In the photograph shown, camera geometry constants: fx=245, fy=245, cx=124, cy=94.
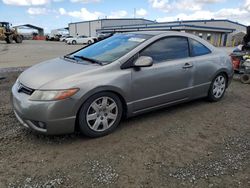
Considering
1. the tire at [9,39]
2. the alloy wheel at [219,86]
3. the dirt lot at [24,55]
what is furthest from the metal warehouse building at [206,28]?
the alloy wheel at [219,86]

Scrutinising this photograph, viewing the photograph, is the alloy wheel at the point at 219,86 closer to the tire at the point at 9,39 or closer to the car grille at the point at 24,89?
the car grille at the point at 24,89

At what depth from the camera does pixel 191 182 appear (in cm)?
259

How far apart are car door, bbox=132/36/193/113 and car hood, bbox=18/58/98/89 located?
0.79m

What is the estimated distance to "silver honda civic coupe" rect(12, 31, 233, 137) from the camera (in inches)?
123

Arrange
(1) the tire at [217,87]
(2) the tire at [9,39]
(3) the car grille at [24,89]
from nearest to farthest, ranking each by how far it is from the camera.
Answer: (3) the car grille at [24,89], (1) the tire at [217,87], (2) the tire at [9,39]

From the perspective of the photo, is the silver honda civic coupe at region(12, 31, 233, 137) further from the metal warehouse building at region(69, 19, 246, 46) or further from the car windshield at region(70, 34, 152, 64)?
the metal warehouse building at region(69, 19, 246, 46)

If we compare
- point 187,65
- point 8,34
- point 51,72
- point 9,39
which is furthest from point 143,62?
point 8,34

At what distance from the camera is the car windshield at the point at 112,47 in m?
3.80

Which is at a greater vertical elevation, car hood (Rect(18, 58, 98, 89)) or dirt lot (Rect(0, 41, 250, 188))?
car hood (Rect(18, 58, 98, 89))

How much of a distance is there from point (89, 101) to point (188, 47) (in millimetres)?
2252

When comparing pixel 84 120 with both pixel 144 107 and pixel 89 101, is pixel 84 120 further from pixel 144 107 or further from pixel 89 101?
pixel 144 107

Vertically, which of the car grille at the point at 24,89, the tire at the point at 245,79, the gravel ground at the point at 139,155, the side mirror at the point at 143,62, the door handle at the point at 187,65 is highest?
the side mirror at the point at 143,62

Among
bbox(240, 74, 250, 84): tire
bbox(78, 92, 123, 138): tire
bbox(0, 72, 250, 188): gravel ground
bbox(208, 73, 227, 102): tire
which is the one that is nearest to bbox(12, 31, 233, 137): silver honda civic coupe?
bbox(78, 92, 123, 138): tire

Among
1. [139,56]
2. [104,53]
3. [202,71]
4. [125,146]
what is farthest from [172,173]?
[202,71]
